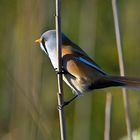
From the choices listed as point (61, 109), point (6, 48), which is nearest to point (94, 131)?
point (6, 48)

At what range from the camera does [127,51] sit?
436 centimetres

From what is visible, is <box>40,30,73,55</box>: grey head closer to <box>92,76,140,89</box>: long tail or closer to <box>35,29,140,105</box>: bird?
<box>35,29,140,105</box>: bird

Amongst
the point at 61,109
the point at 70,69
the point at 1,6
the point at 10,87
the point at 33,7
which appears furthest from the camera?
the point at 1,6

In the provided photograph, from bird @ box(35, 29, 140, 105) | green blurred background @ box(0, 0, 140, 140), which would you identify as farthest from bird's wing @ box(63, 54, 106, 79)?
green blurred background @ box(0, 0, 140, 140)

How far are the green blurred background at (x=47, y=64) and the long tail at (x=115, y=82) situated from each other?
484mm

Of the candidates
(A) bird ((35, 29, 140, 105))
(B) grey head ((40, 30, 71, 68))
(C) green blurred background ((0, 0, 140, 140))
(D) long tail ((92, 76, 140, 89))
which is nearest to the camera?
(D) long tail ((92, 76, 140, 89))

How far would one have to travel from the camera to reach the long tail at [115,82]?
2.45 meters

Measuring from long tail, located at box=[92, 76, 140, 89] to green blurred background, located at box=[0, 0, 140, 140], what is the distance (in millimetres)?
484

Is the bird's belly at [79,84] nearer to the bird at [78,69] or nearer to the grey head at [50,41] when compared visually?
the bird at [78,69]

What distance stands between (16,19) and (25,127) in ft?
2.43

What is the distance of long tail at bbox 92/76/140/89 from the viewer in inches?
96.3

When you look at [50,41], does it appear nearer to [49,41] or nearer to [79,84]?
[49,41]

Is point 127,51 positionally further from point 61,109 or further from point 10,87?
point 61,109

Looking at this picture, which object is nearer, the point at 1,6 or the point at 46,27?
the point at 46,27
